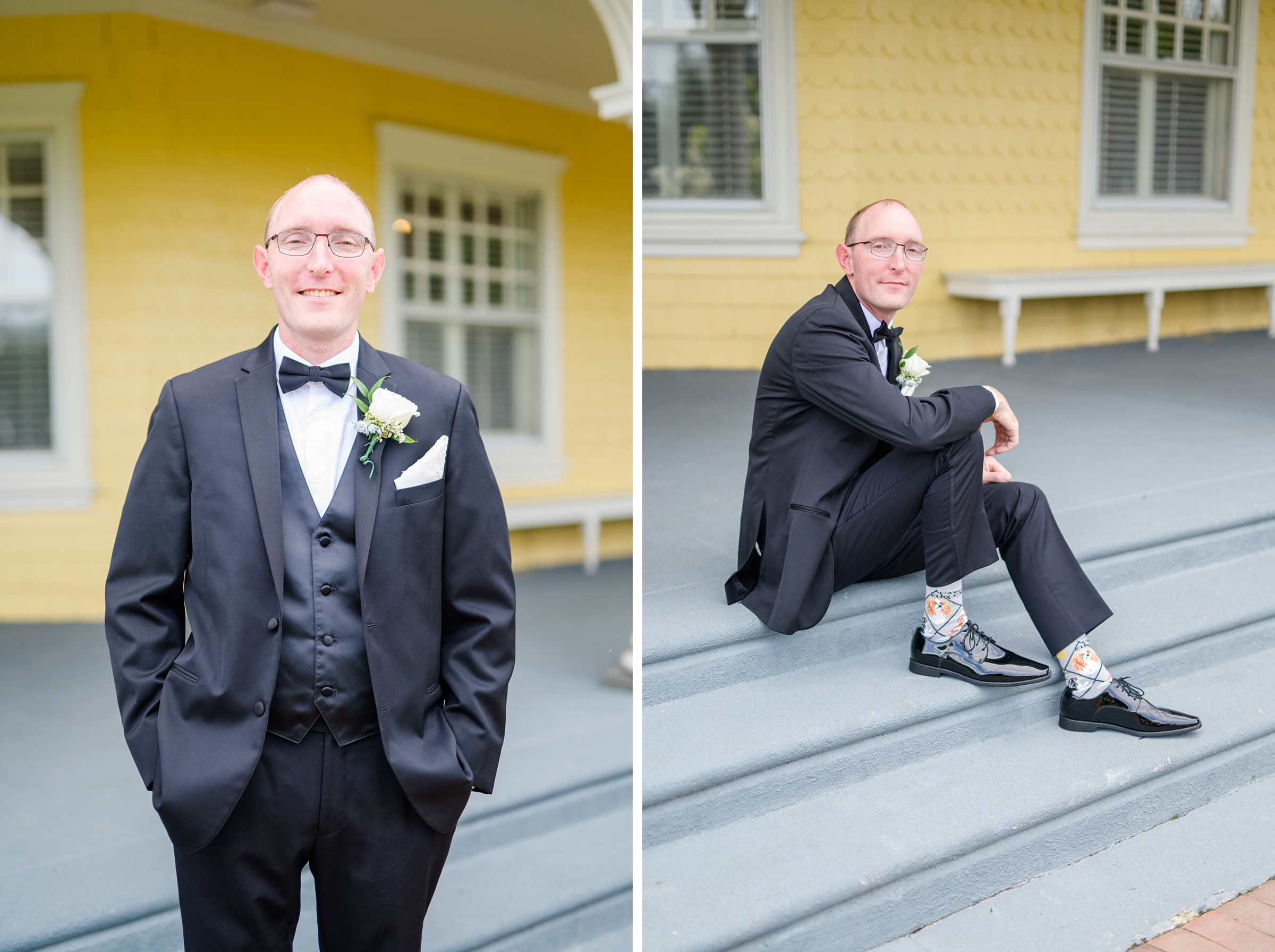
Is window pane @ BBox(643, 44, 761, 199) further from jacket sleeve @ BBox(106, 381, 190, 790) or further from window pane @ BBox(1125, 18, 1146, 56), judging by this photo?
jacket sleeve @ BBox(106, 381, 190, 790)

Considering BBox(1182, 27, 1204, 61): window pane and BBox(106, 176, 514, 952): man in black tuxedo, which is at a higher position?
BBox(1182, 27, 1204, 61): window pane

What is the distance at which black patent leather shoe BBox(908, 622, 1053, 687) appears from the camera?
114 inches

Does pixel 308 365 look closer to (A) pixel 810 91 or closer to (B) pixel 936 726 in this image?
(B) pixel 936 726

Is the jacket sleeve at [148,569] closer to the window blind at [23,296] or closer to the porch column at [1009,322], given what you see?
the window blind at [23,296]

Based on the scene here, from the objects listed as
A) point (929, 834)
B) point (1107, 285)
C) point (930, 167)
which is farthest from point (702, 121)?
point (929, 834)

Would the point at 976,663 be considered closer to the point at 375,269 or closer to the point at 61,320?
the point at 375,269

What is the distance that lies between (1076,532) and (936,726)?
46.7 inches

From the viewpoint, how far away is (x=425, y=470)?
5.97 feet

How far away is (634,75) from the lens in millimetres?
2379

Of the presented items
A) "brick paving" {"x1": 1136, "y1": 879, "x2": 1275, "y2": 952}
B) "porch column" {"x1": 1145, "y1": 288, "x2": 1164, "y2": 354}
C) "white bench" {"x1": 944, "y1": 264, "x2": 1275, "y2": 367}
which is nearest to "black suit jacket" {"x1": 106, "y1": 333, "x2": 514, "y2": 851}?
"brick paving" {"x1": 1136, "y1": 879, "x2": 1275, "y2": 952}

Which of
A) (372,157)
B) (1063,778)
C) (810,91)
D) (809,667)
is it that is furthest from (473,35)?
(1063,778)

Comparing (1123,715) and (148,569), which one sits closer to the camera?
(148,569)

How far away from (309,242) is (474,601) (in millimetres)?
687

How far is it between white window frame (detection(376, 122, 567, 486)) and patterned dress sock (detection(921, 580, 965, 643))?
4.28m
